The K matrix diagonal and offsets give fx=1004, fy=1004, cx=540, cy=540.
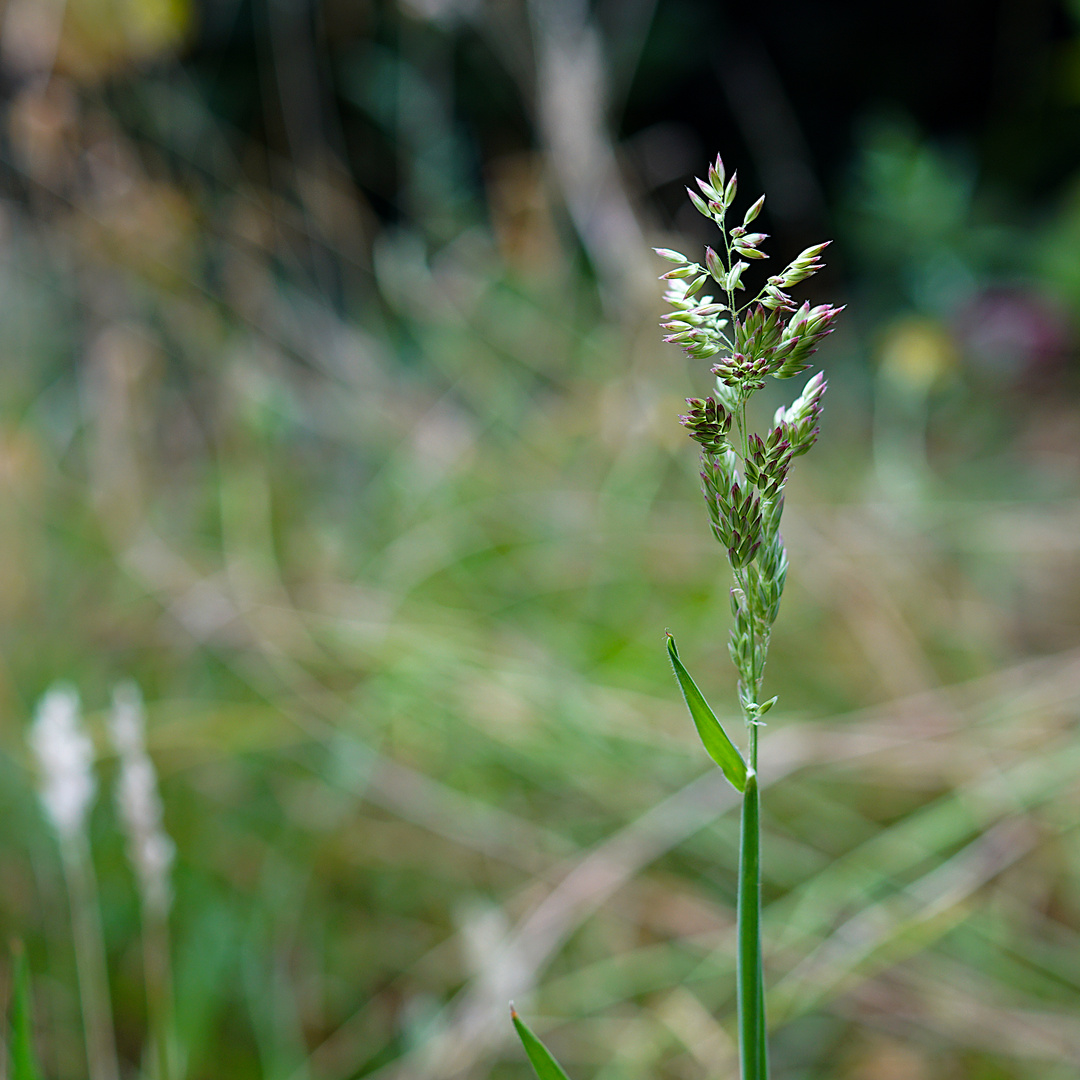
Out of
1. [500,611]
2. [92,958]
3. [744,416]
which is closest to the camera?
[744,416]

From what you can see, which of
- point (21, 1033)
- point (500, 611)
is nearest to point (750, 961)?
point (21, 1033)

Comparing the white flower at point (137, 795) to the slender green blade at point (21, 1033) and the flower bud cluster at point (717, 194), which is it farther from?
the flower bud cluster at point (717, 194)

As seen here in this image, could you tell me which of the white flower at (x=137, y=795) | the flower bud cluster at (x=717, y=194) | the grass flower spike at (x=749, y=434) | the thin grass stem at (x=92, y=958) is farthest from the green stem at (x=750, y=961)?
the thin grass stem at (x=92, y=958)

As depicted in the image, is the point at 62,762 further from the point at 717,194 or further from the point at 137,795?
the point at 717,194

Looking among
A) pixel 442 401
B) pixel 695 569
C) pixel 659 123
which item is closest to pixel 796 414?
pixel 695 569

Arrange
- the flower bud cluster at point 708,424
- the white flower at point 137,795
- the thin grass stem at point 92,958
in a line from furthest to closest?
the thin grass stem at point 92,958, the white flower at point 137,795, the flower bud cluster at point 708,424

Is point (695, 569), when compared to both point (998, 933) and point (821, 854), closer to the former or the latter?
point (821, 854)
